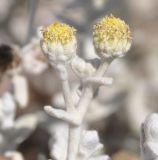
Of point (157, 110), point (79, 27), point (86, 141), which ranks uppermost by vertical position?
point (79, 27)

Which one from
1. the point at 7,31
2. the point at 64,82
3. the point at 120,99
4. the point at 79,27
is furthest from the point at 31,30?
the point at 64,82

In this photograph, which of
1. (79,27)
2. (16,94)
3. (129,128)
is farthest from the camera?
(129,128)

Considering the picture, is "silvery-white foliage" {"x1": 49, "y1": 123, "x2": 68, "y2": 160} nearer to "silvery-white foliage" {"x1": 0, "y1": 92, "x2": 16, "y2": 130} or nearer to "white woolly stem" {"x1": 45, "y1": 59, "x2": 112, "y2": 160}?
"white woolly stem" {"x1": 45, "y1": 59, "x2": 112, "y2": 160}

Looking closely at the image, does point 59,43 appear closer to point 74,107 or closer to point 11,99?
point 74,107

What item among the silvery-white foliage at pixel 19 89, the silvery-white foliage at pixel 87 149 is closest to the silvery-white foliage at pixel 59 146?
the silvery-white foliage at pixel 87 149

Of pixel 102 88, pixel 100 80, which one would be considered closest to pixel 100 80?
pixel 100 80

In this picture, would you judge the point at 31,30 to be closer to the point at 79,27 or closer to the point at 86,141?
the point at 79,27

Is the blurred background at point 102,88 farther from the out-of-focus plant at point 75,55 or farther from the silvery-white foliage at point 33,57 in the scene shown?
the out-of-focus plant at point 75,55
